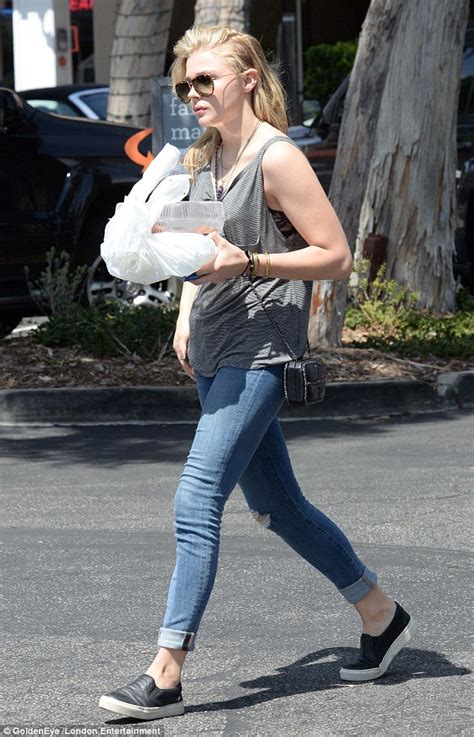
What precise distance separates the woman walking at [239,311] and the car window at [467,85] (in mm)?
10204

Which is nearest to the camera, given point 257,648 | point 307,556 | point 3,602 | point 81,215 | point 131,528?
point 307,556

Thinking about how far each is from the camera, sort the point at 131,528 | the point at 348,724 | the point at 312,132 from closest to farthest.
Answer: the point at 348,724 < the point at 131,528 < the point at 312,132

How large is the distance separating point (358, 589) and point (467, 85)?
1064 cm

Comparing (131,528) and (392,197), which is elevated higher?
(392,197)

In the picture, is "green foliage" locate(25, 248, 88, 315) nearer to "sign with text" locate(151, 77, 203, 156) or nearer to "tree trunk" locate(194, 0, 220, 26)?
"sign with text" locate(151, 77, 203, 156)

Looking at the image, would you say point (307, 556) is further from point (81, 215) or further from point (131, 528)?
point (81, 215)

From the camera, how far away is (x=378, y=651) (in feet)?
13.8

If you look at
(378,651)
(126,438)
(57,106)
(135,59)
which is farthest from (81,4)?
(378,651)

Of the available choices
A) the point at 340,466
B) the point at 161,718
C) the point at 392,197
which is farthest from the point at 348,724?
the point at 392,197

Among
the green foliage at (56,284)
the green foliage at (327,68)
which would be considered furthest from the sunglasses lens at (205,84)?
the green foliage at (327,68)

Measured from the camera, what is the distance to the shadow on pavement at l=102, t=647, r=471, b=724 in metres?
4.04

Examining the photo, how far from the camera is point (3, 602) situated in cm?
500

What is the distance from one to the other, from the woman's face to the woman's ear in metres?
0.01

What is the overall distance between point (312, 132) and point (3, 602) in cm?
1092
